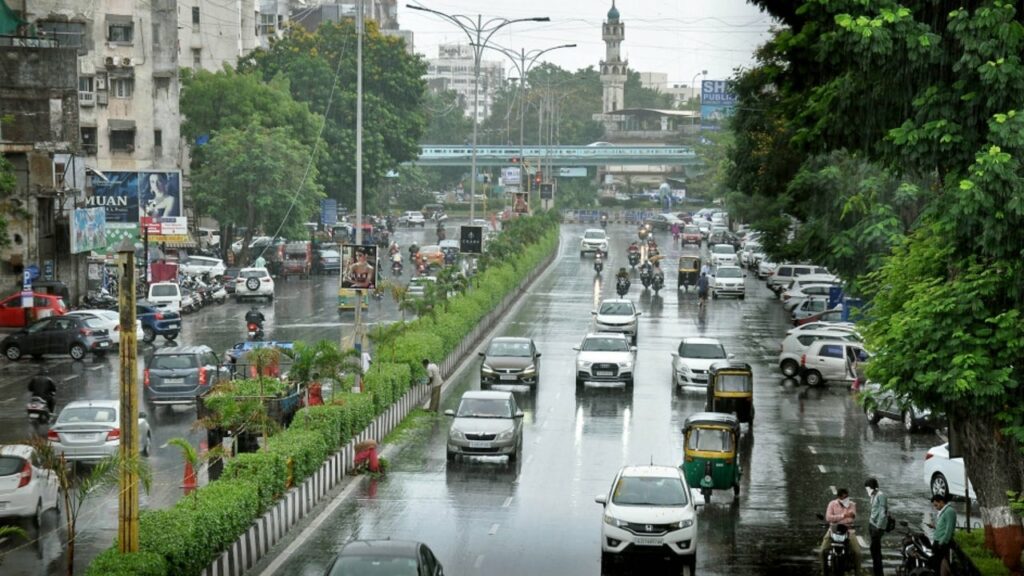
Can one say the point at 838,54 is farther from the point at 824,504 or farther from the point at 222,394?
the point at 222,394

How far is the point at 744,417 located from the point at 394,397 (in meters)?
8.28

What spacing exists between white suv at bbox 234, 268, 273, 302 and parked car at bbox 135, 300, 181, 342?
15146 mm

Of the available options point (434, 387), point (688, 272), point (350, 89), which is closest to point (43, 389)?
point (434, 387)

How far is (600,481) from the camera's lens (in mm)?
30078

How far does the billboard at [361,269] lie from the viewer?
123 feet

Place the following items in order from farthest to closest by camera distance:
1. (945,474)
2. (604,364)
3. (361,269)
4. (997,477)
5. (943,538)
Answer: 1. (604,364)
2. (361,269)
3. (945,474)
4. (997,477)
5. (943,538)

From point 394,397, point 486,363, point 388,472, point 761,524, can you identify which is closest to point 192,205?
point 486,363

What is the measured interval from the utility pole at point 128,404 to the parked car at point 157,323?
3263 centimetres

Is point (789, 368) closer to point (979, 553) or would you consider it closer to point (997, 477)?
point (979, 553)

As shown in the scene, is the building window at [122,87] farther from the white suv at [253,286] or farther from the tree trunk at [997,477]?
the tree trunk at [997,477]

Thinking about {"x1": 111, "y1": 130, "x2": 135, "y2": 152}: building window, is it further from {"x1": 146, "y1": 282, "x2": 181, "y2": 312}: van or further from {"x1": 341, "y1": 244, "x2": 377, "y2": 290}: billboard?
{"x1": 341, "y1": 244, "x2": 377, "y2": 290}: billboard

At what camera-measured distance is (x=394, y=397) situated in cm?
Result: 3569

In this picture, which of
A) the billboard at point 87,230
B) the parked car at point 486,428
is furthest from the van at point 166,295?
the parked car at point 486,428

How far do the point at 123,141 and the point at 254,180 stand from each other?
713 cm
